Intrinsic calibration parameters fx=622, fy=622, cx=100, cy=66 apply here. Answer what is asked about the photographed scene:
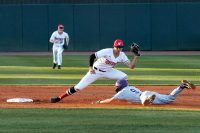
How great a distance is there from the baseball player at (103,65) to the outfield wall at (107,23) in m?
21.0

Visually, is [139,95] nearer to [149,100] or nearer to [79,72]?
[149,100]

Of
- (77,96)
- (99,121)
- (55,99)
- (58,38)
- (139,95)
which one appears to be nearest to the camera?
(99,121)

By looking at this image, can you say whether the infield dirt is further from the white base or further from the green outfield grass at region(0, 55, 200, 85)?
the green outfield grass at region(0, 55, 200, 85)

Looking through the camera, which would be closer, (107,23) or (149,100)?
(149,100)

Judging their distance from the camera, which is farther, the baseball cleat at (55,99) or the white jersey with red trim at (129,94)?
the baseball cleat at (55,99)

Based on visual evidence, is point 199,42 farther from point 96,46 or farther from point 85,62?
point 85,62

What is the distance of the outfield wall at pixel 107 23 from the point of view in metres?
35.5

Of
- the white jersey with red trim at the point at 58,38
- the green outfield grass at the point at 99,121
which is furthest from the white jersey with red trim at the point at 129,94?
the white jersey with red trim at the point at 58,38

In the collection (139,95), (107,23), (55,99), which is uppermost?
(107,23)

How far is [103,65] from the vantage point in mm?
14594

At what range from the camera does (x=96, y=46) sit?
35781 mm

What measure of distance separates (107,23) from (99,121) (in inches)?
975

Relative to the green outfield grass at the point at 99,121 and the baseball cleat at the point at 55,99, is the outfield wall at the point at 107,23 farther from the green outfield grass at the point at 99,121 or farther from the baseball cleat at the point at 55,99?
the green outfield grass at the point at 99,121

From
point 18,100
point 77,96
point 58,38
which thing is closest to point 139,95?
point 77,96
